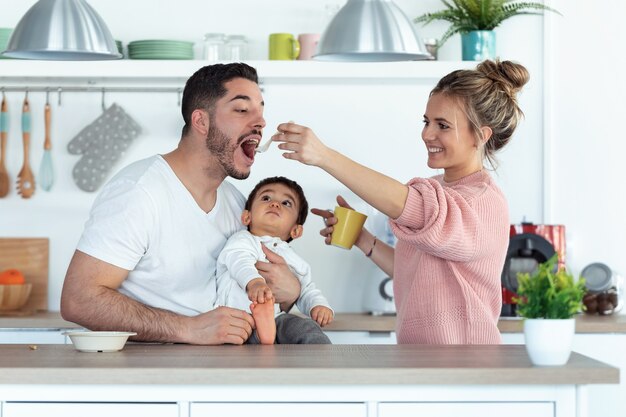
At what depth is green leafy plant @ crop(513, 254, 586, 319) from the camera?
208cm

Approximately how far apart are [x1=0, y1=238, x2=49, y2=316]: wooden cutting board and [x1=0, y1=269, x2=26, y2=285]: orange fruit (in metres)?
0.20

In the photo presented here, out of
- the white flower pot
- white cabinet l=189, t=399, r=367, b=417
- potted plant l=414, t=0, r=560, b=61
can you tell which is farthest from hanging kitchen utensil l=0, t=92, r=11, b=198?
the white flower pot

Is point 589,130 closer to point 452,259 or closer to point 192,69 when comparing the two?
point 192,69

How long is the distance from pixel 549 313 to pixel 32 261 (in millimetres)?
3104

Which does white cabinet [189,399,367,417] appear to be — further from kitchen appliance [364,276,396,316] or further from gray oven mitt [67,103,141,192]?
gray oven mitt [67,103,141,192]

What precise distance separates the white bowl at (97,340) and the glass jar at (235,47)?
2380mm

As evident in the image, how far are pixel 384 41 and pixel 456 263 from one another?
26.2 inches

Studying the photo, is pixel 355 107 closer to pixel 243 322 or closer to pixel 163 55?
pixel 163 55

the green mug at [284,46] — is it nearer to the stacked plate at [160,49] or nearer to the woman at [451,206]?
the stacked plate at [160,49]

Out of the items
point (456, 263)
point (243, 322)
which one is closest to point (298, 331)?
point (243, 322)

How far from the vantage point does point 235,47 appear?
449cm

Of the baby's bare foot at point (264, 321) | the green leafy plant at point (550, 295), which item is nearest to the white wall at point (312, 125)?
the baby's bare foot at point (264, 321)

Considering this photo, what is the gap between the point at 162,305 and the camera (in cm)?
284

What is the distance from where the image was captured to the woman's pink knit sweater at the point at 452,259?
2.55m
